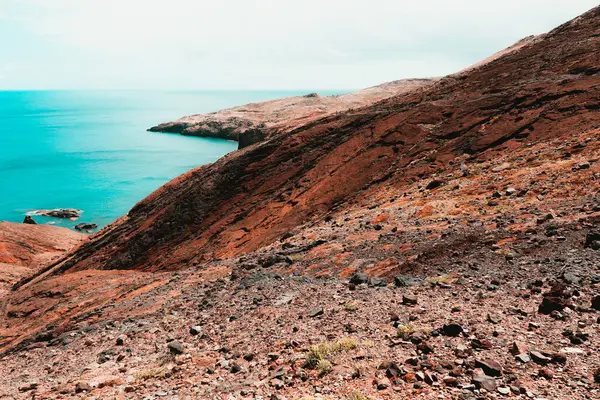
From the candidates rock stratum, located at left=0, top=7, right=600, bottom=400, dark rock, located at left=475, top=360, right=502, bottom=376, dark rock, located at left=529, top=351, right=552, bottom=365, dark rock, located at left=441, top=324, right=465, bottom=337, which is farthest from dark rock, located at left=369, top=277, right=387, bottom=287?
dark rock, located at left=529, top=351, right=552, bottom=365

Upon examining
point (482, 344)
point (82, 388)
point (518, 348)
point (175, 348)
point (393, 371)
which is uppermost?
point (518, 348)

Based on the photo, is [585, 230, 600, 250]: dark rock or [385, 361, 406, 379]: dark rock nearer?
[385, 361, 406, 379]: dark rock

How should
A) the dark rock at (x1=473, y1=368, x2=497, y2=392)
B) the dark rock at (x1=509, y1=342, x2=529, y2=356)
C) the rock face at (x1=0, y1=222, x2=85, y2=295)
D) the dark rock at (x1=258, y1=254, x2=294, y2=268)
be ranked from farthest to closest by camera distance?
the rock face at (x1=0, y1=222, x2=85, y2=295) < the dark rock at (x1=258, y1=254, x2=294, y2=268) < the dark rock at (x1=509, y1=342, x2=529, y2=356) < the dark rock at (x1=473, y1=368, x2=497, y2=392)

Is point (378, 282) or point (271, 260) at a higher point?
point (378, 282)

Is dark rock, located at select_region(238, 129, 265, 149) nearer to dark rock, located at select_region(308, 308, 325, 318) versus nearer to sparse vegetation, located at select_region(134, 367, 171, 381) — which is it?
dark rock, located at select_region(308, 308, 325, 318)

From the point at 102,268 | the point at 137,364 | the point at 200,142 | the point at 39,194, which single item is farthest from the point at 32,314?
the point at 200,142

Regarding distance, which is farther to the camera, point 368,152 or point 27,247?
point 27,247

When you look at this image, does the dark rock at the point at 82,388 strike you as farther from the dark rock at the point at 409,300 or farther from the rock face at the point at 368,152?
the rock face at the point at 368,152

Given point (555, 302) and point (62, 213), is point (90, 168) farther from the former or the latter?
point (555, 302)

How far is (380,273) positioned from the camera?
14500 mm

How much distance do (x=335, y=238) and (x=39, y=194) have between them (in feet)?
327

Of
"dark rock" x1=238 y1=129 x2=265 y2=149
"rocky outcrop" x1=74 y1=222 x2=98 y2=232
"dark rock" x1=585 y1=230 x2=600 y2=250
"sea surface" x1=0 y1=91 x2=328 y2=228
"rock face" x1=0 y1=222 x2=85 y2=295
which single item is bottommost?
"rocky outcrop" x1=74 y1=222 x2=98 y2=232

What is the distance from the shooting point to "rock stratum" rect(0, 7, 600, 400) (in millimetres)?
8320

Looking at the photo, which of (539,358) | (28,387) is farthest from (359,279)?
(28,387)
